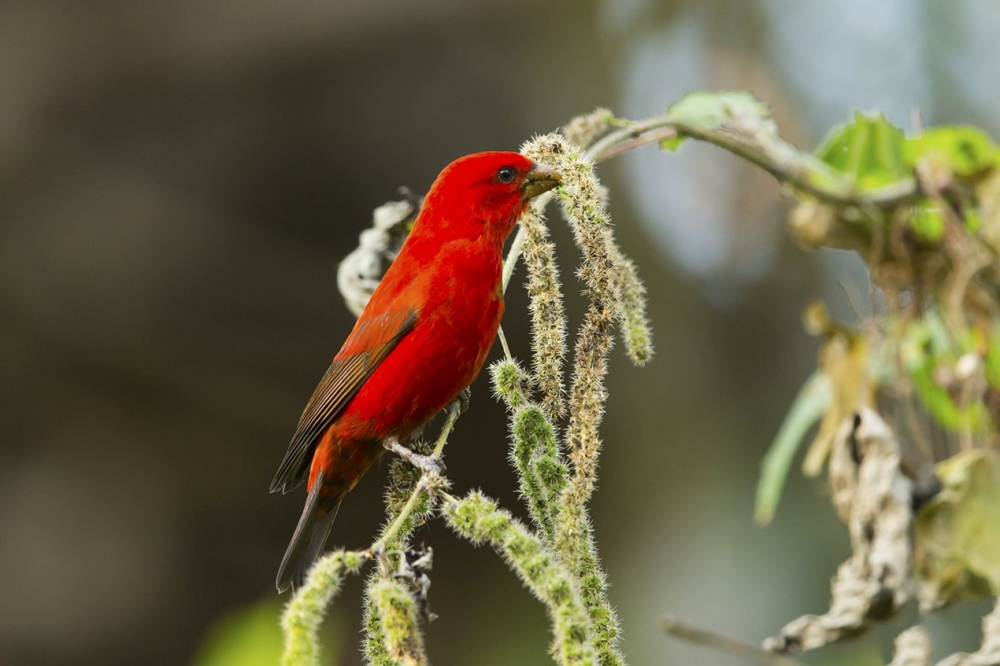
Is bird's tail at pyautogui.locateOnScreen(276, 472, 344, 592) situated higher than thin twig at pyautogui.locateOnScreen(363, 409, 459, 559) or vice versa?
bird's tail at pyautogui.locateOnScreen(276, 472, 344, 592)

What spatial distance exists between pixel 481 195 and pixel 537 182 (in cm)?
24

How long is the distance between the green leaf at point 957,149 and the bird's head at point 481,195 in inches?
63.7

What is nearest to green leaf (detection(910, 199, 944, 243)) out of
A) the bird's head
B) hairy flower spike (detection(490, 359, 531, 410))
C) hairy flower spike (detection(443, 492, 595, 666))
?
hairy flower spike (detection(443, 492, 595, 666))

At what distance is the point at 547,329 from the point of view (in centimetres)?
208

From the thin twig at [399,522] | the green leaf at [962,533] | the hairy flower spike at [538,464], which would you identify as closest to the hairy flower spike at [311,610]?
the thin twig at [399,522]

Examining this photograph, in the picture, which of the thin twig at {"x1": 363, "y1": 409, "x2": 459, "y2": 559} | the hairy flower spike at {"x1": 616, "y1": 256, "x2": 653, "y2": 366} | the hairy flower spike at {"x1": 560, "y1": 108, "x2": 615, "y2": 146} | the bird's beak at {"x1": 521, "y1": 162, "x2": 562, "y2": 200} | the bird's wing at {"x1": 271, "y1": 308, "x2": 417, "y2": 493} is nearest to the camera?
the thin twig at {"x1": 363, "y1": 409, "x2": 459, "y2": 559}

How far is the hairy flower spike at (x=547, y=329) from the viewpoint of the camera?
6.78 feet

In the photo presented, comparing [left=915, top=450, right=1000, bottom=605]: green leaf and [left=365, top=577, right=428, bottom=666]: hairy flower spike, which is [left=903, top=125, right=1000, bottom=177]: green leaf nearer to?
[left=915, top=450, right=1000, bottom=605]: green leaf

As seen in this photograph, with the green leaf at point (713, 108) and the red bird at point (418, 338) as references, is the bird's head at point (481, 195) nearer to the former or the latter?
the red bird at point (418, 338)

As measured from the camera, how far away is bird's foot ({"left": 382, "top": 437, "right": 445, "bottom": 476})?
2.30 metres

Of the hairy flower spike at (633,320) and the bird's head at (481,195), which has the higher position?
the bird's head at (481,195)

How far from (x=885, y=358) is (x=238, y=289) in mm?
5068

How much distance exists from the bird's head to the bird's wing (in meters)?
0.34

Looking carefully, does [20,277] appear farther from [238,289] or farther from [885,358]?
[885,358]
